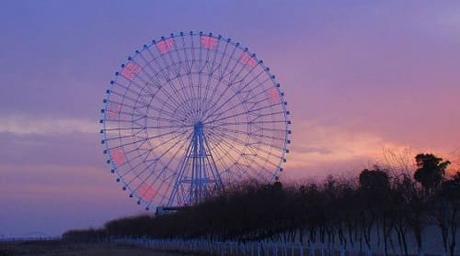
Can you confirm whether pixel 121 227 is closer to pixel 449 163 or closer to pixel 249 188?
pixel 249 188

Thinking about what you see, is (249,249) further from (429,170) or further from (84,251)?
(84,251)

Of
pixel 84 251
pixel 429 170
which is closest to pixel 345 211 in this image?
pixel 429 170

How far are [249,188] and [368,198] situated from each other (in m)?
19.9

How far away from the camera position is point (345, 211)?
50719 millimetres

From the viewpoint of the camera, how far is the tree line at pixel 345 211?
4203 cm

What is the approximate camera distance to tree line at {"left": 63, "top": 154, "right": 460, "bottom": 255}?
4203 cm

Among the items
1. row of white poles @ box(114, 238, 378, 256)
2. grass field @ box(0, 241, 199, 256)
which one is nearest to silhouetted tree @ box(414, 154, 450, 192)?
row of white poles @ box(114, 238, 378, 256)

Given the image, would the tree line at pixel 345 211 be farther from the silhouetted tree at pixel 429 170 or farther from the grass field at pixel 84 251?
the grass field at pixel 84 251

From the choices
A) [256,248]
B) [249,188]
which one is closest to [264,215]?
[249,188]

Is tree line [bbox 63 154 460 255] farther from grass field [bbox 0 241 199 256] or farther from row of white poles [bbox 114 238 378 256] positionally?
grass field [bbox 0 241 199 256]

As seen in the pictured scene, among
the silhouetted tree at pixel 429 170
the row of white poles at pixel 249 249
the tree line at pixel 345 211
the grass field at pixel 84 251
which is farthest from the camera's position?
the grass field at pixel 84 251

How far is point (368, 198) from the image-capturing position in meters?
46.6

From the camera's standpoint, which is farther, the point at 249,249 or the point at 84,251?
the point at 84,251

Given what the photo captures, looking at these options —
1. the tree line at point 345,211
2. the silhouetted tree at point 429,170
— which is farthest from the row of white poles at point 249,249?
the silhouetted tree at point 429,170
